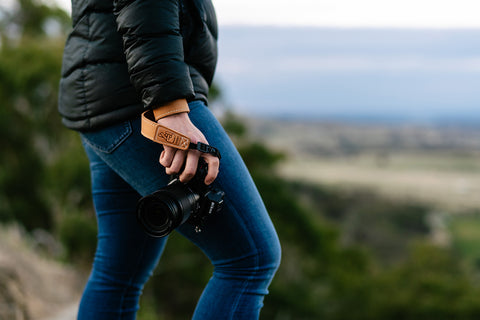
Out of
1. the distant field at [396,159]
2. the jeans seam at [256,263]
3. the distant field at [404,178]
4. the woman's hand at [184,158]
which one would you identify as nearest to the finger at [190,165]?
the woman's hand at [184,158]

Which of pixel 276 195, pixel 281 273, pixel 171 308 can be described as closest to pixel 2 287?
pixel 276 195

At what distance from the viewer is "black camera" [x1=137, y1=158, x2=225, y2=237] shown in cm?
93

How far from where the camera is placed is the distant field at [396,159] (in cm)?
5038

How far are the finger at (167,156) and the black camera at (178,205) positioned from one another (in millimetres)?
41

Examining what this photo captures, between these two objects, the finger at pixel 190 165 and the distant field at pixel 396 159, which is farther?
the distant field at pixel 396 159

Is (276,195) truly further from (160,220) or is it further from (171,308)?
(160,220)

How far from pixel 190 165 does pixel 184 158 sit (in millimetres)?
21

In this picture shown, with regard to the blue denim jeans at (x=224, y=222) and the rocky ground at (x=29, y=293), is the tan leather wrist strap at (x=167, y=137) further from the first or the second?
the rocky ground at (x=29, y=293)

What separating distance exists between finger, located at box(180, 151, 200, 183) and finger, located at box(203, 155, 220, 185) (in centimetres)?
2

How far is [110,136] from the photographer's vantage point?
1.07m

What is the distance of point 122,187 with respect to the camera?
121 centimetres

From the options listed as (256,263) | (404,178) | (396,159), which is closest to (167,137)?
(256,263)

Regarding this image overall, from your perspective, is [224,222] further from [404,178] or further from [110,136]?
[404,178]

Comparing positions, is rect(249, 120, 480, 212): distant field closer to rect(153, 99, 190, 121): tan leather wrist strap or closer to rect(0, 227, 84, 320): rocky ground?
rect(0, 227, 84, 320): rocky ground
